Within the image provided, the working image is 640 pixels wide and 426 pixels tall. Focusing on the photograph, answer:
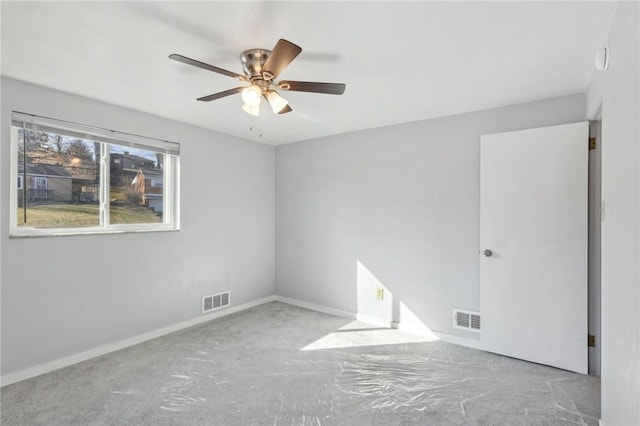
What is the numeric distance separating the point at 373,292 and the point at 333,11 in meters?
3.08

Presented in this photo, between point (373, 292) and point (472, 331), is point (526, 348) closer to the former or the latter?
point (472, 331)

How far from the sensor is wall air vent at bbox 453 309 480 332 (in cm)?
324

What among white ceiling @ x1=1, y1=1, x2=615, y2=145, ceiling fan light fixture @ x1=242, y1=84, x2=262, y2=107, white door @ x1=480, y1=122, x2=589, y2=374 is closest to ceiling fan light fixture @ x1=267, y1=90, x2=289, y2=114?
ceiling fan light fixture @ x1=242, y1=84, x2=262, y2=107

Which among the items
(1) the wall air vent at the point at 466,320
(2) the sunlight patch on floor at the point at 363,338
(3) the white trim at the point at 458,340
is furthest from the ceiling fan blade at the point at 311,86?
(3) the white trim at the point at 458,340

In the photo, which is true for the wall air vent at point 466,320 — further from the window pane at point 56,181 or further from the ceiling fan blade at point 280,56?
the window pane at point 56,181

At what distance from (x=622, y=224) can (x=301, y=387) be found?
2217 millimetres

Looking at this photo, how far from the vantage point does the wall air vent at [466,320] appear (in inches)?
128

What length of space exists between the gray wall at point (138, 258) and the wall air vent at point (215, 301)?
8 cm

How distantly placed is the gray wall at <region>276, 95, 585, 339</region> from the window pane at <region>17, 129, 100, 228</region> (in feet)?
7.83

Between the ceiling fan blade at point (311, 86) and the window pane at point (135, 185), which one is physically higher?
the ceiling fan blade at point (311, 86)

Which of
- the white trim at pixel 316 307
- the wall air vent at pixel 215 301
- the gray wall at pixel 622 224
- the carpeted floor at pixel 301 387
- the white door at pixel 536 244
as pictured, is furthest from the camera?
A: the white trim at pixel 316 307

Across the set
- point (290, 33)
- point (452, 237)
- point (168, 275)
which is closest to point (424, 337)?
point (452, 237)

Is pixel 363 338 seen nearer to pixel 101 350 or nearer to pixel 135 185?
pixel 101 350

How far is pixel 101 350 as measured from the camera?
9.91ft
